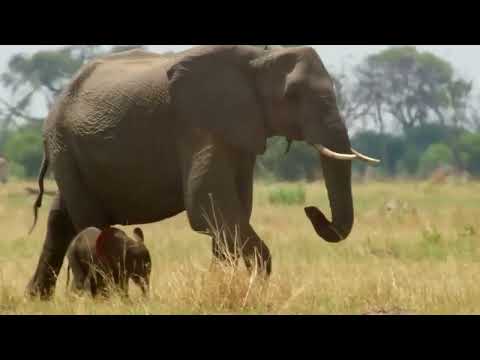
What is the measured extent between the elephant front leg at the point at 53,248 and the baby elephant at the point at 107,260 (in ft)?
3.12

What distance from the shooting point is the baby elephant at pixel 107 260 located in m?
7.73

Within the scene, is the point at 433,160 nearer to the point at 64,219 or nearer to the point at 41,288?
the point at 64,219

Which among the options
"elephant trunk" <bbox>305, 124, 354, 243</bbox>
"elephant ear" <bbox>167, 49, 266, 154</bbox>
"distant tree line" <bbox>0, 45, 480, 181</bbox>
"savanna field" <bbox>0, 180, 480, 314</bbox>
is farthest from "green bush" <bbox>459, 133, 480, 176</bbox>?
"elephant trunk" <bbox>305, 124, 354, 243</bbox>

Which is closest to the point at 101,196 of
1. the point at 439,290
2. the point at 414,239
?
the point at 439,290

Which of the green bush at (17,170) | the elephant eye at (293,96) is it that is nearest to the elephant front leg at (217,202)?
the elephant eye at (293,96)

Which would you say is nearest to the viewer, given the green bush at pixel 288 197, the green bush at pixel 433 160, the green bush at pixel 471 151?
the green bush at pixel 288 197

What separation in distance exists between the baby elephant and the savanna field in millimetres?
148

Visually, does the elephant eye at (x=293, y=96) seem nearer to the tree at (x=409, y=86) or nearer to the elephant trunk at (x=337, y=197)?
the elephant trunk at (x=337, y=197)

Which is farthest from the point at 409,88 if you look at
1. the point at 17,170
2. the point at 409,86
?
the point at 17,170

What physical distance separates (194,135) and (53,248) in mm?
1730

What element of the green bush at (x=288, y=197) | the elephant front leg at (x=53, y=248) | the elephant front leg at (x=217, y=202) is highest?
the elephant front leg at (x=217, y=202)

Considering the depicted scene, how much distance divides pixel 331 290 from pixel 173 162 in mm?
1445

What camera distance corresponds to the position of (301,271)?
31.5 ft

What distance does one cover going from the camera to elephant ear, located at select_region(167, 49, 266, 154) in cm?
802
